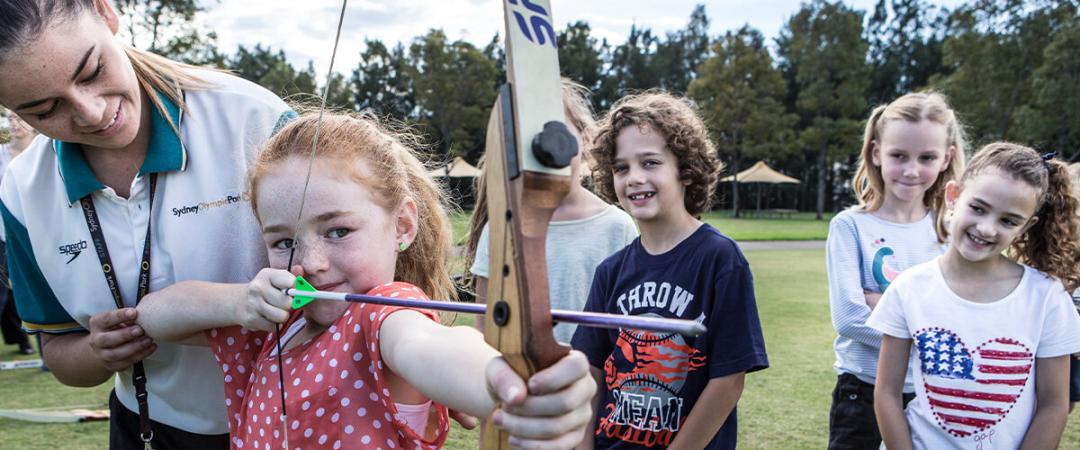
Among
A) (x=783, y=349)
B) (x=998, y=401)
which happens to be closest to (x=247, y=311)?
(x=998, y=401)

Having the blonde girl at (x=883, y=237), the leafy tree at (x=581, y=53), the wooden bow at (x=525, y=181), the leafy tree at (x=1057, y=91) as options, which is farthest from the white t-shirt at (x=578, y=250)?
the leafy tree at (x=581, y=53)

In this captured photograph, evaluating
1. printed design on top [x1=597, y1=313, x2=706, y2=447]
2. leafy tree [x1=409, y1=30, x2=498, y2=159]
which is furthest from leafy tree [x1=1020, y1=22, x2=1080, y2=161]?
printed design on top [x1=597, y1=313, x2=706, y2=447]

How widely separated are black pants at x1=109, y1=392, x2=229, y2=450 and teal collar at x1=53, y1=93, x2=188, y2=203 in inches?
24.6

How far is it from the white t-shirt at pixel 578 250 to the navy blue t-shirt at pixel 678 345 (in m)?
0.58

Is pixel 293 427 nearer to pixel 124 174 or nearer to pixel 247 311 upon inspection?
pixel 247 311

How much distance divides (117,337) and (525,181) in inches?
50.3

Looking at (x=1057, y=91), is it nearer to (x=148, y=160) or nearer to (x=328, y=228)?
(x=328, y=228)

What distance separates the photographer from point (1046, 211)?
2.46 m

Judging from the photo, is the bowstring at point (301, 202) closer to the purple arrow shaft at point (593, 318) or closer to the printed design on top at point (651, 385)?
the purple arrow shaft at point (593, 318)

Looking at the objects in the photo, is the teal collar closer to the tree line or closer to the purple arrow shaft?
the purple arrow shaft

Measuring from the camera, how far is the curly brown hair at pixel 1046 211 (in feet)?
7.74

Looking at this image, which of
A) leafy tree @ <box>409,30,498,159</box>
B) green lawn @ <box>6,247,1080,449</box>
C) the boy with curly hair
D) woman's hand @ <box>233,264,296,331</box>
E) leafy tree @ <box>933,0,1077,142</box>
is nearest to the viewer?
woman's hand @ <box>233,264,296,331</box>

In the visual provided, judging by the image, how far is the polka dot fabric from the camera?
4.81 feet

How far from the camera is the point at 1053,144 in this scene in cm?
3297
